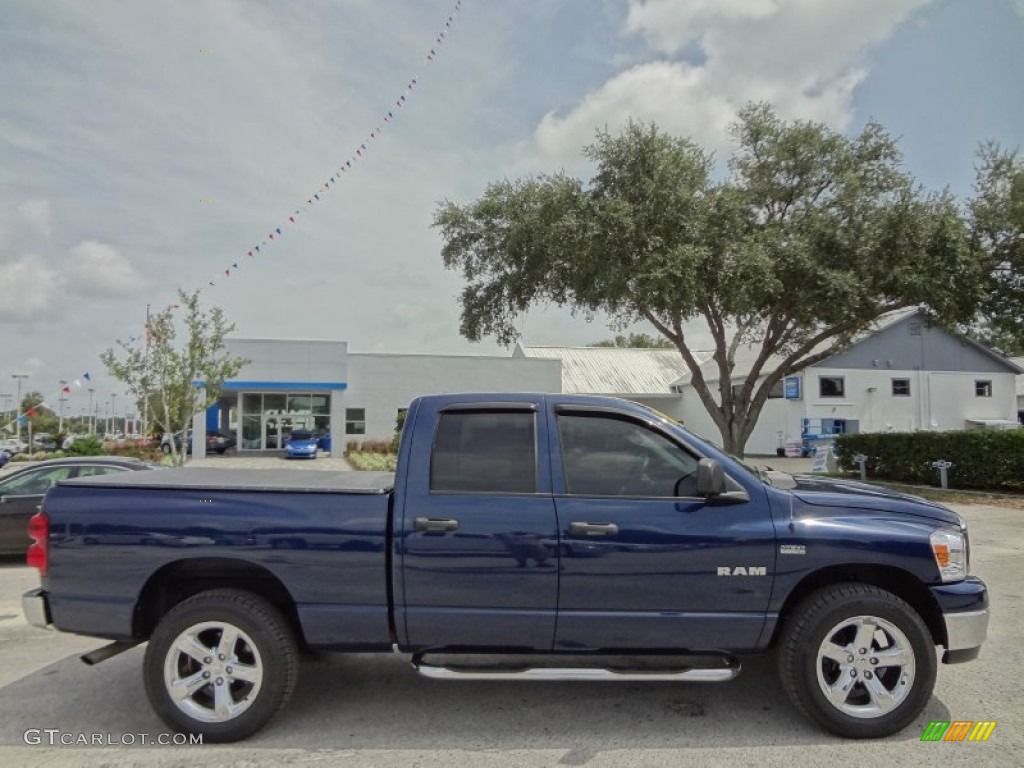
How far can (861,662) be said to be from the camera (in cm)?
385

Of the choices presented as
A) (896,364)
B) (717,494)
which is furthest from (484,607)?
(896,364)

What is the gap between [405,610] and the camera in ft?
12.6

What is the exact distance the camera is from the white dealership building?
31.5 m

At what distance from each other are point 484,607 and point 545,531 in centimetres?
54

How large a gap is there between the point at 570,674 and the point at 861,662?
1614 mm

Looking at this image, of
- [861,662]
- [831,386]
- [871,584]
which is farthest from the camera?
[831,386]

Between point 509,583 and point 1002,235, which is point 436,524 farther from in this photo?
point 1002,235

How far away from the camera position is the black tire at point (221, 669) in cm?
381

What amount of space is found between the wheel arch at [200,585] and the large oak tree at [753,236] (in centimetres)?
1224

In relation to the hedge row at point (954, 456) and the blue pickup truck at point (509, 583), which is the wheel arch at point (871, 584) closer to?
the blue pickup truck at point (509, 583)

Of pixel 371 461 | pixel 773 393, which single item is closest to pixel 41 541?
pixel 371 461

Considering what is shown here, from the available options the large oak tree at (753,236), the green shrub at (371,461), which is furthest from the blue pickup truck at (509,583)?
the green shrub at (371,461)

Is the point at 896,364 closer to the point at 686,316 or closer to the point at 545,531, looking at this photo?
the point at 686,316

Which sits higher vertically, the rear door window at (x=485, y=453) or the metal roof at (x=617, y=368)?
the metal roof at (x=617, y=368)
